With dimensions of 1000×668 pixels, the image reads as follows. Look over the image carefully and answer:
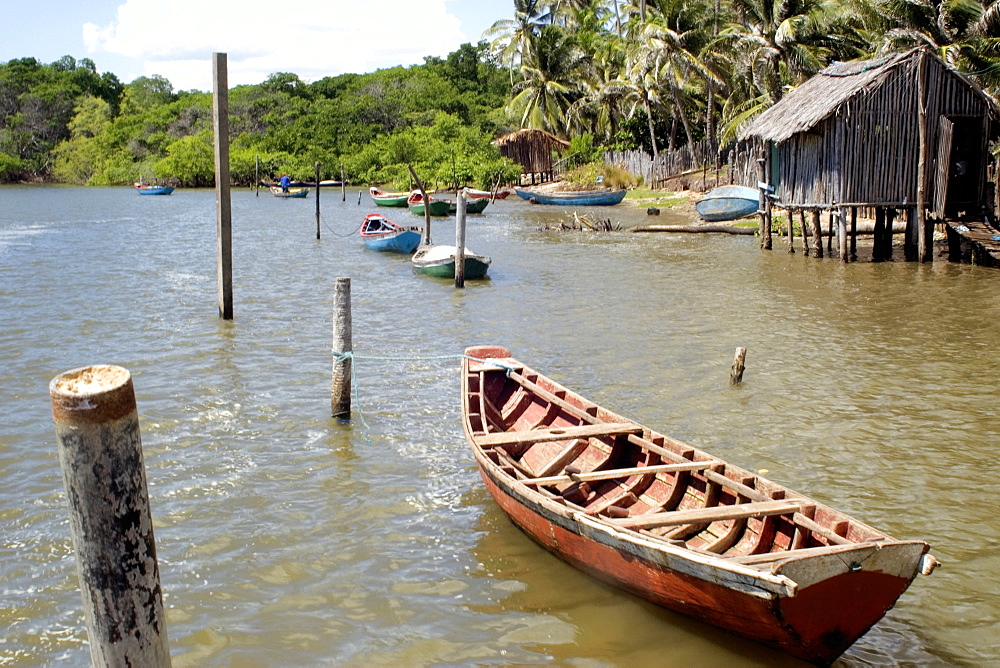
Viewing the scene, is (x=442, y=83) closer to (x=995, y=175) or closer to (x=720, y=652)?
(x=995, y=175)

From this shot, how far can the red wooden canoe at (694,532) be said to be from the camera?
481 cm

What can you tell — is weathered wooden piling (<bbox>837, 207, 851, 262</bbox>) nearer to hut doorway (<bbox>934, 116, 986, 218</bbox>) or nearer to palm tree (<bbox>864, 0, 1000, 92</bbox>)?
hut doorway (<bbox>934, 116, 986, 218</bbox>)

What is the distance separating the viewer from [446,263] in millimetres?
20578

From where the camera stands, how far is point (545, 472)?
7598 mm

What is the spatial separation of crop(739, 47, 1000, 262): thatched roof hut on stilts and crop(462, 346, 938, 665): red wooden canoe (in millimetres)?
14858

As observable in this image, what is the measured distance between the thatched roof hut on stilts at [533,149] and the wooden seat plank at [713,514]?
2020 inches

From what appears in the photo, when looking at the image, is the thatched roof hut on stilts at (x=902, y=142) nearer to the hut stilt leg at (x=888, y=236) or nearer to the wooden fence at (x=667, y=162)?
the hut stilt leg at (x=888, y=236)

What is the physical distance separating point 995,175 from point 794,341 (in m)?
12.2

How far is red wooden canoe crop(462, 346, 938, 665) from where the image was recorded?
4812 millimetres

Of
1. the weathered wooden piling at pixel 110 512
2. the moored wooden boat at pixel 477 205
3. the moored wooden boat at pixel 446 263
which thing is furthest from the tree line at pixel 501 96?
the weathered wooden piling at pixel 110 512

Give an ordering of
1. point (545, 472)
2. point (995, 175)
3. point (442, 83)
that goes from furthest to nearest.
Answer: point (442, 83)
point (995, 175)
point (545, 472)

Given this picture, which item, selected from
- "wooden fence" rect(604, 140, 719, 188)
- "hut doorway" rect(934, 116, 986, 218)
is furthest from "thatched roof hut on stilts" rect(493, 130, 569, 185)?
"hut doorway" rect(934, 116, 986, 218)

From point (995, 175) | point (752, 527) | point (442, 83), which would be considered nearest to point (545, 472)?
point (752, 527)

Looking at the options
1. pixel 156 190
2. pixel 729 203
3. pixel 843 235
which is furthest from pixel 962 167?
pixel 156 190
